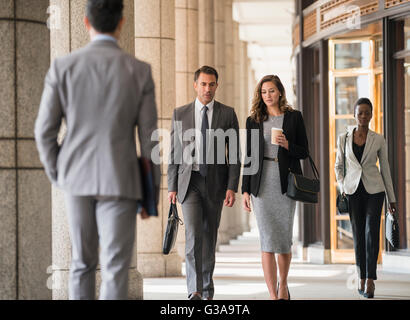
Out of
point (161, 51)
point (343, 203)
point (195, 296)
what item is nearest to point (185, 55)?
point (161, 51)

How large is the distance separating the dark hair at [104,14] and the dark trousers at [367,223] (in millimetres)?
4849

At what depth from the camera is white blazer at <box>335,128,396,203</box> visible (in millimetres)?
9008

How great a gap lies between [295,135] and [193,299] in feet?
5.33

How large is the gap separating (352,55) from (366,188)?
6023 millimetres

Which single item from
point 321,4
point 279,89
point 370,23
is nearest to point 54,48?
point 279,89

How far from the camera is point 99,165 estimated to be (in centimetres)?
457

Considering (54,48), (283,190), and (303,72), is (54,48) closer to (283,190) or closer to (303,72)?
(283,190)

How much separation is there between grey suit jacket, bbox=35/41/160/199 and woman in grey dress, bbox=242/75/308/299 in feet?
9.84

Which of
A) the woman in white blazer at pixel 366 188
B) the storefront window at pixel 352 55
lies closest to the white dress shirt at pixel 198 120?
the woman in white blazer at pixel 366 188

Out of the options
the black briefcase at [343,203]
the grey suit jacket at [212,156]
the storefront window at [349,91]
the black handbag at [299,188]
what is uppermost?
the storefront window at [349,91]

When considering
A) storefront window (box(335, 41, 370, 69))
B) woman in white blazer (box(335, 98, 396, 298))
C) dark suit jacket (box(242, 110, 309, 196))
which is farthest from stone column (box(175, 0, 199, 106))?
dark suit jacket (box(242, 110, 309, 196))

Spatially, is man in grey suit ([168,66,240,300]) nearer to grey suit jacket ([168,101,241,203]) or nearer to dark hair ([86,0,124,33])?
grey suit jacket ([168,101,241,203])

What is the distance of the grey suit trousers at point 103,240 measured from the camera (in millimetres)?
4578

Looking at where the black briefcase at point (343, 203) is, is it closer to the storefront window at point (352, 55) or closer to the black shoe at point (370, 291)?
the black shoe at point (370, 291)
